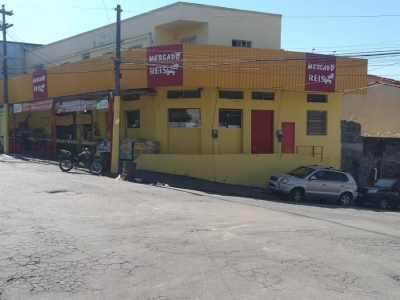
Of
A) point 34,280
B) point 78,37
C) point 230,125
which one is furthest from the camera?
point 78,37

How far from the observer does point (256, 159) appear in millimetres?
21359

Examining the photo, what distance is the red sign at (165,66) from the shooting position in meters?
19.2

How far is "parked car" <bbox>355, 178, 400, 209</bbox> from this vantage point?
1912cm

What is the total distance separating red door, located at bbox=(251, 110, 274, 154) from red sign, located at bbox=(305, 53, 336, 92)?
8.38 feet

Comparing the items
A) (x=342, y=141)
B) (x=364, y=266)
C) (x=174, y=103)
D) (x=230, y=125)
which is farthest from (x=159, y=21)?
(x=364, y=266)

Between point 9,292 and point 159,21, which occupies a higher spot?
point 159,21

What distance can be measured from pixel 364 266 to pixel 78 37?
96.9ft

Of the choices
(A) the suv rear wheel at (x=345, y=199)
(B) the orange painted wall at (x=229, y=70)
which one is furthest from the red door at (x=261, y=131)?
(A) the suv rear wheel at (x=345, y=199)

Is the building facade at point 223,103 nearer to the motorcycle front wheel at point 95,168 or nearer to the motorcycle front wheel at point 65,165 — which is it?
the motorcycle front wheel at point 95,168

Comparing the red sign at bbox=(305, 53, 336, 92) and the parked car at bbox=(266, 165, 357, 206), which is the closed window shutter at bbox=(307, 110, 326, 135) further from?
the parked car at bbox=(266, 165, 357, 206)

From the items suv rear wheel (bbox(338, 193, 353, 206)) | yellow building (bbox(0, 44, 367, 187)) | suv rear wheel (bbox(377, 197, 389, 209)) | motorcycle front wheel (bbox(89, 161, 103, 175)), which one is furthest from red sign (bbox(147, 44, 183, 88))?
suv rear wheel (bbox(377, 197, 389, 209))

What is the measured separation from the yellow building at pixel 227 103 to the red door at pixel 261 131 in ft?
0.17

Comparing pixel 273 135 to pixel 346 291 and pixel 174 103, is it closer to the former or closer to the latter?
pixel 174 103

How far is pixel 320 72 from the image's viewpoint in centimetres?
2156
